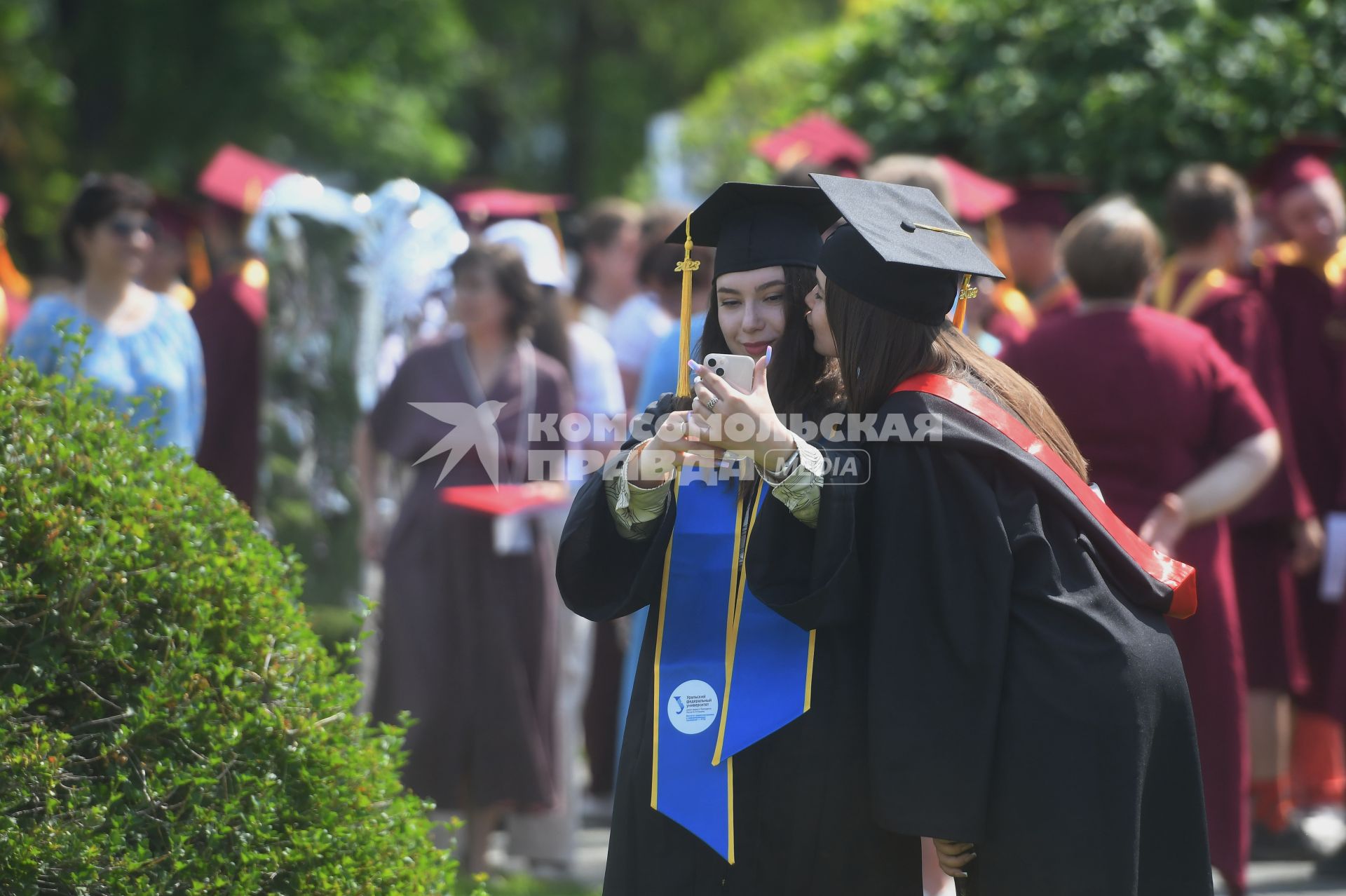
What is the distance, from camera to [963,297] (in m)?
2.94

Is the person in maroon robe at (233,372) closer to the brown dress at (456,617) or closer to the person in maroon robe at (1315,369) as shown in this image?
the brown dress at (456,617)

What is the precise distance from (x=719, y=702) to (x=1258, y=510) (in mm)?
3749

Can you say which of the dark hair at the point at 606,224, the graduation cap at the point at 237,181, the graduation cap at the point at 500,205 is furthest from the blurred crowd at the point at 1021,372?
the dark hair at the point at 606,224

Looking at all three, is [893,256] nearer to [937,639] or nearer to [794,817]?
[937,639]

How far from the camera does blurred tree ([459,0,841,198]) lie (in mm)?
27938

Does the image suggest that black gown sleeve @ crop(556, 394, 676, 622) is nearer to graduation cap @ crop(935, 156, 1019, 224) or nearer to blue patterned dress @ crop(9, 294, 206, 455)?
blue patterned dress @ crop(9, 294, 206, 455)

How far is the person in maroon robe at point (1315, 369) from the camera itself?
239 inches

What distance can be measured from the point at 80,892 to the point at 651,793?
0.98 metres

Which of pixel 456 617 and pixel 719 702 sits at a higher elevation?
pixel 456 617

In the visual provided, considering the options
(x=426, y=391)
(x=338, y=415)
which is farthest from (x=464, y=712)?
(x=338, y=415)

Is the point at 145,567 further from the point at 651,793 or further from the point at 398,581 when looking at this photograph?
the point at 398,581

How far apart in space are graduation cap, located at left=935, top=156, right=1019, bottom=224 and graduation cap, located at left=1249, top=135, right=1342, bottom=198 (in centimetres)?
106

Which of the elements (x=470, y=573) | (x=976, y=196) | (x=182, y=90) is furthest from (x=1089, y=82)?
(x=182, y=90)

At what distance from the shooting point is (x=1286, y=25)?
6926mm
